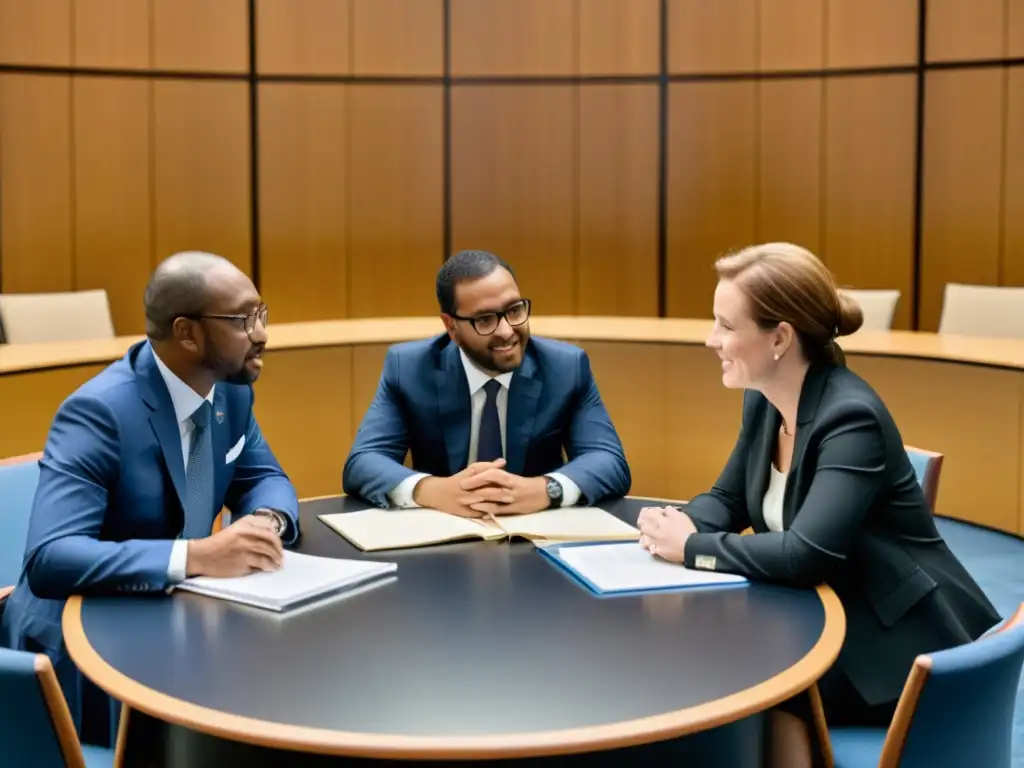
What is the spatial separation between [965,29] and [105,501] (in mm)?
6509

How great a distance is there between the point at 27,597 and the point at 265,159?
5.82m

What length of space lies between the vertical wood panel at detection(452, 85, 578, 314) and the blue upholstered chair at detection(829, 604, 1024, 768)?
6.35 metres

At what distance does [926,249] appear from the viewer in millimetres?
7340

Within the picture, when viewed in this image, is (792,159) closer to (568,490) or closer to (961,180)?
(961,180)

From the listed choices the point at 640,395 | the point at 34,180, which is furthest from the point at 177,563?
the point at 34,180

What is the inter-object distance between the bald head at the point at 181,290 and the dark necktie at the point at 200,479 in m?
0.18

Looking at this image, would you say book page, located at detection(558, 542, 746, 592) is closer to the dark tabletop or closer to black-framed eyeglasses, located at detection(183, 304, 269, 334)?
the dark tabletop

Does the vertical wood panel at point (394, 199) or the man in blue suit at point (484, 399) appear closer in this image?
the man in blue suit at point (484, 399)

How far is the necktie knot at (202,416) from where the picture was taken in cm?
228

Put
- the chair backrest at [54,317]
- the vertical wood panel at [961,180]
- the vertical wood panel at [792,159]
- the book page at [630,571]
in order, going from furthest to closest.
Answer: the vertical wood panel at [792,159] < the vertical wood panel at [961,180] < the chair backrest at [54,317] < the book page at [630,571]

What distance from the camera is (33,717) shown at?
1540 mm

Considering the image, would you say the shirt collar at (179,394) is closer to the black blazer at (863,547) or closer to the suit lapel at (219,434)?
the suit lapel at (219,434)

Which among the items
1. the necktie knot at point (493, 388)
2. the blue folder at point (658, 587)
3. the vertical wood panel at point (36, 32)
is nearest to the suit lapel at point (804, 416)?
the blue folder at point (658, 587)

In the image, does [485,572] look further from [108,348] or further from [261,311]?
[108,348]
